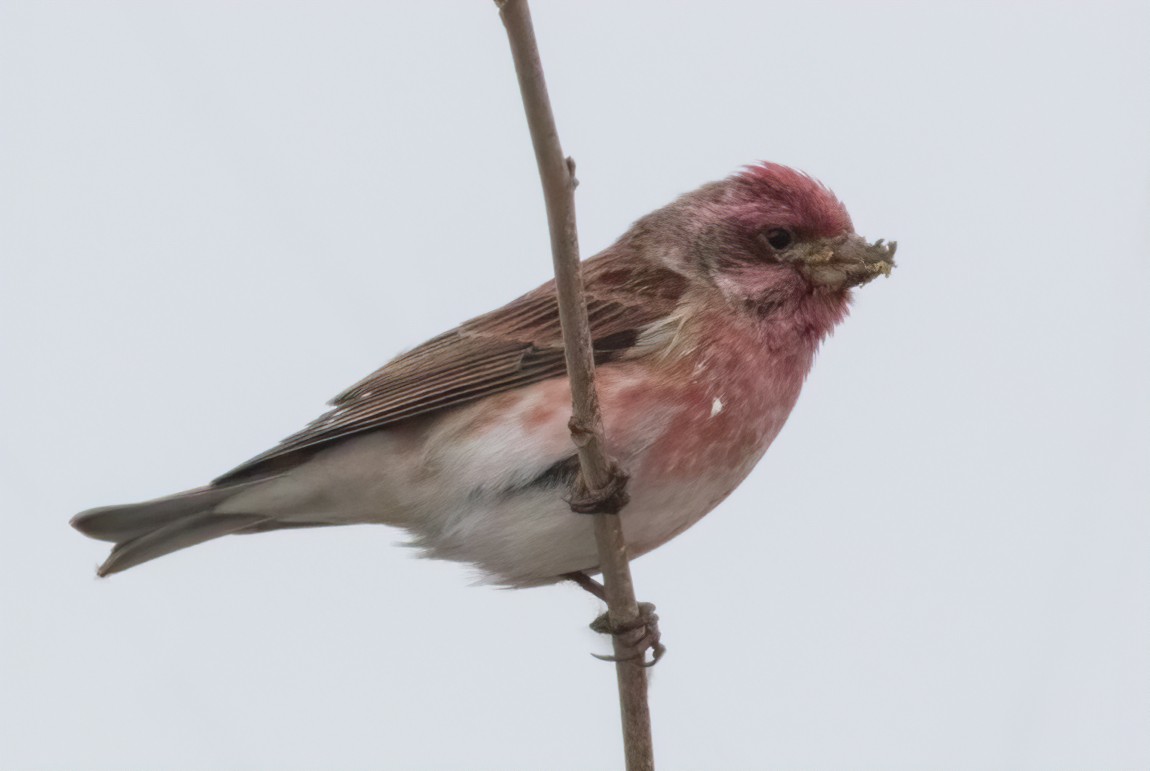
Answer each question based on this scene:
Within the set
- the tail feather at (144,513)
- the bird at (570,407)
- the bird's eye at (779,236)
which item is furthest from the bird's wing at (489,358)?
the bird's eye at (779,236)

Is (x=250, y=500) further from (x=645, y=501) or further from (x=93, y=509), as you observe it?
(x=645, y=501)

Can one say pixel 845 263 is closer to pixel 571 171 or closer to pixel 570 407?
pixel 570 407

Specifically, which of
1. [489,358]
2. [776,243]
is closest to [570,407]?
[489,358]

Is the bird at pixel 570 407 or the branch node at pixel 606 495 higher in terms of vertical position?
the bird at pixel 570 407

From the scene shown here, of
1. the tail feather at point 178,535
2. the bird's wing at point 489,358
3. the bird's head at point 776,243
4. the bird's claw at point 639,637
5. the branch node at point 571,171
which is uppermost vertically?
the bird's head at point 776,243

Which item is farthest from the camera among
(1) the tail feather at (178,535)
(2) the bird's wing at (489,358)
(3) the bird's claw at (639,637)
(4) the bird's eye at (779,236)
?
(1) the tail feather at (178,535)

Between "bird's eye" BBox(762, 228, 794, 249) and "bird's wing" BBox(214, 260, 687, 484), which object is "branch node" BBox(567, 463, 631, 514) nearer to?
"bird's wing" BBox(214, 260, 687, 484)

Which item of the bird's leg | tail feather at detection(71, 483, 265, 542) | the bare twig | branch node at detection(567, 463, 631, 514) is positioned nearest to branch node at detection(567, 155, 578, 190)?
the bare twig

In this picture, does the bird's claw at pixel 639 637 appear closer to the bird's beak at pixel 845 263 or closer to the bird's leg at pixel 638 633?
the bird's leg at pixel 638 633
